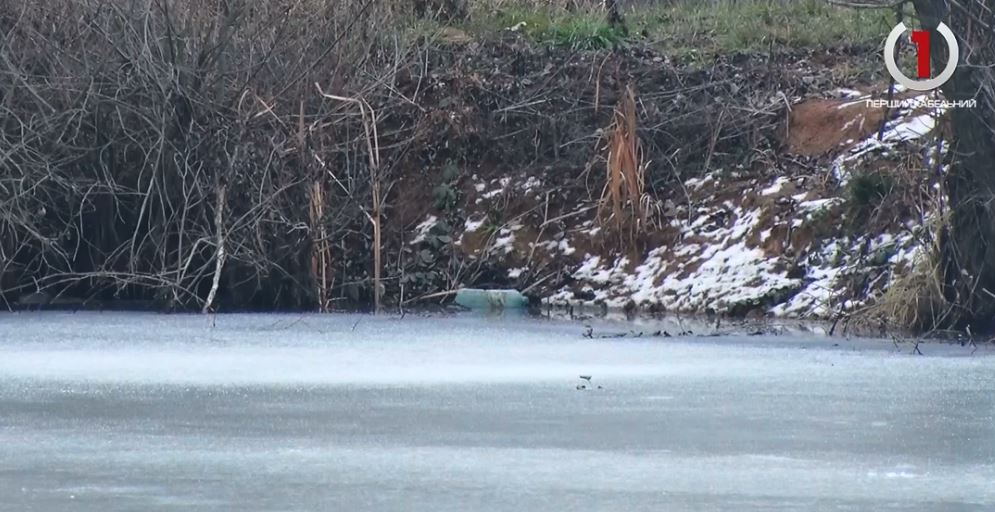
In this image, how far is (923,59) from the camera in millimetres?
13883

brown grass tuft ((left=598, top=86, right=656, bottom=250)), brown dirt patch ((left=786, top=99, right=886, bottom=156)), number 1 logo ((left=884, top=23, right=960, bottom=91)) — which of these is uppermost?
number 1 logo ((left=884, top=23, right=960, bottom=91))

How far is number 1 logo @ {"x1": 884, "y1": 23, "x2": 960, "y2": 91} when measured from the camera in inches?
464

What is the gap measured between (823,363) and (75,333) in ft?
15.7

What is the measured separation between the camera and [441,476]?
6.71 meters

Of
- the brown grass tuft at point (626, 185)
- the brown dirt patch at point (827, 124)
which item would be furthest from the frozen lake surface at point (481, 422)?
the brown dirt patch at point (827, 124)

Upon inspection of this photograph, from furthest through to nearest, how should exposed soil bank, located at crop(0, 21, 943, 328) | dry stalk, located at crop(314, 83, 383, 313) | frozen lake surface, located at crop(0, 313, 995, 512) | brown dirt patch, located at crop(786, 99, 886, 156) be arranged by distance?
brown dirt patch, located at crop(786, 99, 886, 156)
dry stalk, located at crop(314, 83, 383, 313)
exposed soil bank, located at crop(0, 21, 943, 328)
frozen lake surface, located at crop(0, 313, 995, 512)

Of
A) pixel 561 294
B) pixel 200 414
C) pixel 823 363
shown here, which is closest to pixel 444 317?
A: pixel 561 294

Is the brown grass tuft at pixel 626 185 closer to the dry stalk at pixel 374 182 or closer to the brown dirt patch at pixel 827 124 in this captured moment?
the brown dirt patch at pixel 827 124

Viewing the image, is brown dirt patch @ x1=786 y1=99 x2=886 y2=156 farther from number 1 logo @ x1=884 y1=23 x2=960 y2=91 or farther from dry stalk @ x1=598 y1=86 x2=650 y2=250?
dry stalk @ x1=598 y1=86 x2=650 y2=250

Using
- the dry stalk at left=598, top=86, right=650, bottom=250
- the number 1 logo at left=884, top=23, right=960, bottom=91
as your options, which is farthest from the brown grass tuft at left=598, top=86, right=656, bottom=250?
the number 1 logo at left=884, top=23, right=960, bottom=91

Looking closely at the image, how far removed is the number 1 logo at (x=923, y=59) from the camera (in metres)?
11.8

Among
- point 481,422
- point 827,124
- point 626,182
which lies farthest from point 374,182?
point 481,422

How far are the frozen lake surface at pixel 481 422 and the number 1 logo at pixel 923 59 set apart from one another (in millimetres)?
2012

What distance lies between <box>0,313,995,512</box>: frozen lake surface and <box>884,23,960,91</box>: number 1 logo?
201cm
